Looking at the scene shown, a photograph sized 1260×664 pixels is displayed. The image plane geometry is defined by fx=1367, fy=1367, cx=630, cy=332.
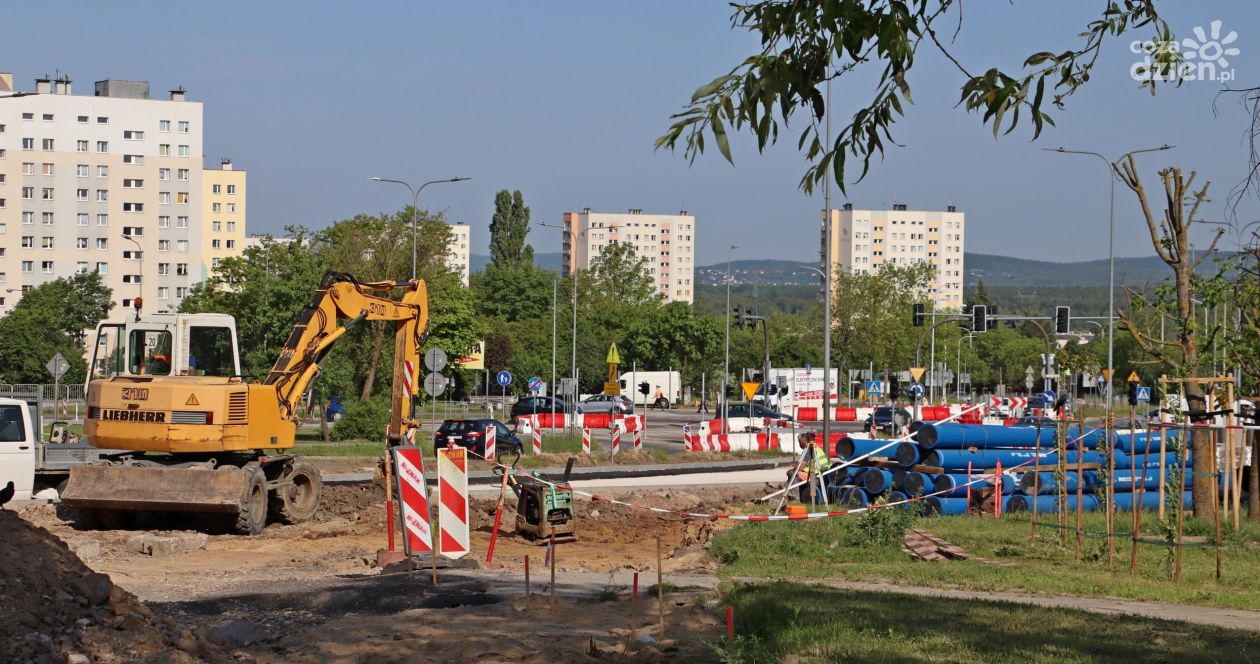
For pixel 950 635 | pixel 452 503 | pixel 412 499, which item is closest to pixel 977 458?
pixel 452 503

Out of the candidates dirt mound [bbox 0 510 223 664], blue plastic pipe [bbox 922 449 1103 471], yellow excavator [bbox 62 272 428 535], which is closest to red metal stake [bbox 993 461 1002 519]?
blue plastic pipe [bbox 922 449 1103 471]

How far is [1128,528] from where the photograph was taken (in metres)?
20.7

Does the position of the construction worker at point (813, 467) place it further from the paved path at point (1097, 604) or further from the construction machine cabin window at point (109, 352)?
the construction machine cabin window at point (109, 352)

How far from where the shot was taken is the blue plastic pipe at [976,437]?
2372 cm

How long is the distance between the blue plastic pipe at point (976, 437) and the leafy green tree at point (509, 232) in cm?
12521

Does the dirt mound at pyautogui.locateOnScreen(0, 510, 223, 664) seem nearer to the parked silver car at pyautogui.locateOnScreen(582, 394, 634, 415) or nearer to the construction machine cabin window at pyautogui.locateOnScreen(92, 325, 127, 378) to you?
the construction machine cabin window at pyautogui.locateOnScreen(92, 325, 127, 378)

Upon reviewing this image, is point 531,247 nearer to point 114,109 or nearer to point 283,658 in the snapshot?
point 114,109

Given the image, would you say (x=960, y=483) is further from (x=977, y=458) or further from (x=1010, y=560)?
(x=1010, y=560)

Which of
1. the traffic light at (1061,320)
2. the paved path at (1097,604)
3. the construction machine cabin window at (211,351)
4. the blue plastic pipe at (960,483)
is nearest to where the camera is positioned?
the paved path at (1097,604)

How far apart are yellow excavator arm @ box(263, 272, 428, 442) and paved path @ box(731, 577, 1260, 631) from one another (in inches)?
358

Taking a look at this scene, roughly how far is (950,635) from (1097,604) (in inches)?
157

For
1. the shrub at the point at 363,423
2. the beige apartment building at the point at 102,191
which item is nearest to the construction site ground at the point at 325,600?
the shrub at the point at 363,423

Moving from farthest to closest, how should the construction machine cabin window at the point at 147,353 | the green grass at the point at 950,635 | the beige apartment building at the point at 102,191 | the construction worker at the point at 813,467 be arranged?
the beige apartment building at the point at 102,191
the construction worker at the point at 813,467
the construction machine cabin window at the point at 147,353
the green grass at the point at 950,635

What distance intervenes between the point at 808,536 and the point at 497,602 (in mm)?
7140
